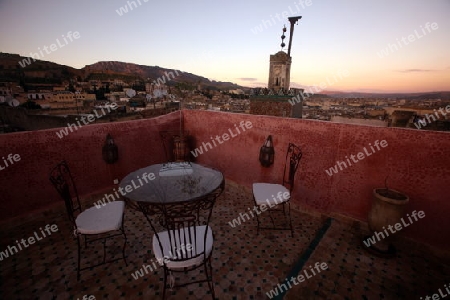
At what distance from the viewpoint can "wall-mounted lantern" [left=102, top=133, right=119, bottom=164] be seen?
3723mm

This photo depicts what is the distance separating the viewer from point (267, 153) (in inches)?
145

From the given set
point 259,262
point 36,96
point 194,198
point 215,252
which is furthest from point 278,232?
point 36,96

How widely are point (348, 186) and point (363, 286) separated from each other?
4.73 ft

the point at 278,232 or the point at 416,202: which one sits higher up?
the point at 416,202

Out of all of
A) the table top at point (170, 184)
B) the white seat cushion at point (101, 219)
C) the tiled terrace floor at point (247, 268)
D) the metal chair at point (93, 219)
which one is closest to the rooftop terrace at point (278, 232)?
the tiled terrace floor at point (247, 268)

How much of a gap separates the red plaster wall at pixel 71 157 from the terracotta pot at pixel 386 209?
14.1ft

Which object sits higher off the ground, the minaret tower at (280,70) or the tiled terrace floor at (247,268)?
the minaret tower at (280,70)

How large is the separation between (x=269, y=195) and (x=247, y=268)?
100cm

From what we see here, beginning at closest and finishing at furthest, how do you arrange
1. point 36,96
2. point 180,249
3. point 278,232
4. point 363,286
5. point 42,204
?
point 180,249, point 363,286, point 278,232, point 42,204, point 36,96

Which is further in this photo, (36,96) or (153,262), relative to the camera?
(36,96)

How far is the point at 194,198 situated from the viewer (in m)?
1.99

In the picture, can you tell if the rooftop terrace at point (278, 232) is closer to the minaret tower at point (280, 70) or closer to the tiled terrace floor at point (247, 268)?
the tiled terrace floor at point (247, 268)

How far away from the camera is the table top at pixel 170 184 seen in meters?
2.03

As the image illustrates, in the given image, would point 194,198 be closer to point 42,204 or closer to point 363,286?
point 363,286
